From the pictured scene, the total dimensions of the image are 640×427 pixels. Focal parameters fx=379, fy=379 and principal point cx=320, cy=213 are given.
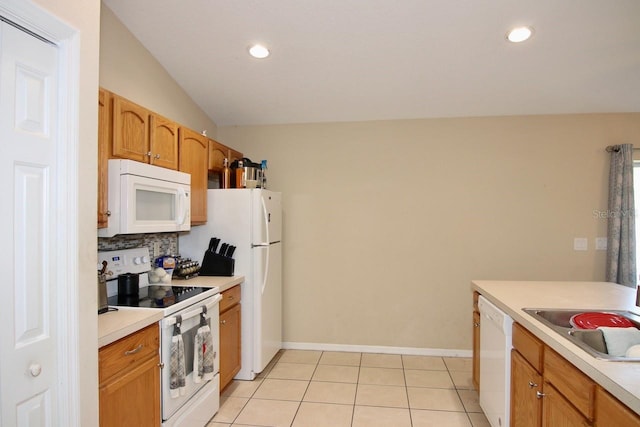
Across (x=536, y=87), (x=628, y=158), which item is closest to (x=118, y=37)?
(x=536, y=87)

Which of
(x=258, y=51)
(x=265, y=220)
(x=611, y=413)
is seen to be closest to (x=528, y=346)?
(x=611, y=413)

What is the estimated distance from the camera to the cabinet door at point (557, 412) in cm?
136

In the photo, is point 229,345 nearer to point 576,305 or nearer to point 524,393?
point 524,393

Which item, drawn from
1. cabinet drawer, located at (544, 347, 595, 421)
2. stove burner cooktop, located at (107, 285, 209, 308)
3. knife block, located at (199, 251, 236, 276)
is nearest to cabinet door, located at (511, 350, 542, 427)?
cabinet drawer, located at (544, 347, 595, 421)

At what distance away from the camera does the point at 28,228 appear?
1.25 meters

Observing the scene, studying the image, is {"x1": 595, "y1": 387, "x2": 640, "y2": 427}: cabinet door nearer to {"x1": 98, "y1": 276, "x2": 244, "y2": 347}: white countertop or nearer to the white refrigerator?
{"x1": 98, "y1": 276, "x2": 244, "y2": 347}: white countertop

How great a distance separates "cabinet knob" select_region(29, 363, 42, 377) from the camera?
1240 millimetres

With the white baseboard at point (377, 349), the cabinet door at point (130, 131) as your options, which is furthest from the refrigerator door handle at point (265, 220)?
the white baseboard at point (377, 349)

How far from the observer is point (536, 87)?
123 inches

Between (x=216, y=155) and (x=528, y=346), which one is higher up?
(x=216, y=155)

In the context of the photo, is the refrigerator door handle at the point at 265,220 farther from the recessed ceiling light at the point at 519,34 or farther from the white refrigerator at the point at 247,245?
the recessed ceiling light at the point at 519,34

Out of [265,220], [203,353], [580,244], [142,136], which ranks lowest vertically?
[203,353]

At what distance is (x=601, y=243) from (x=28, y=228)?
4.25 m

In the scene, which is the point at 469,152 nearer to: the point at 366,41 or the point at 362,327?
the point at 366,41
